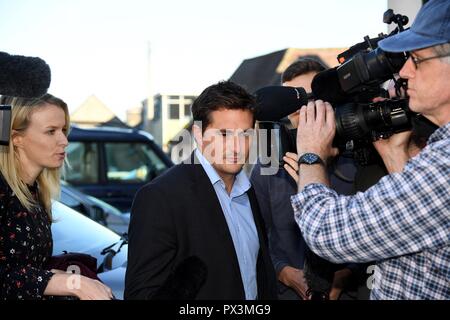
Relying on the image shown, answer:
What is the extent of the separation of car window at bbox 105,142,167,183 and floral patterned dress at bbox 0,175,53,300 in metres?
6.92

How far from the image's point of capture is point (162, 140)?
32719mm

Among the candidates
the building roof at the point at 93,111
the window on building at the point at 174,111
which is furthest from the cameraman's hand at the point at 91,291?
the building roof at the point at 93,111

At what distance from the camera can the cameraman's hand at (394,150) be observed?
1950 millimetres

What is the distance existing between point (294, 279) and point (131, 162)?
6.67 metres

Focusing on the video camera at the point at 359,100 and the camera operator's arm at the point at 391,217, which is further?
the video camera at the point at 359,100

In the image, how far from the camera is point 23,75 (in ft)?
5.78

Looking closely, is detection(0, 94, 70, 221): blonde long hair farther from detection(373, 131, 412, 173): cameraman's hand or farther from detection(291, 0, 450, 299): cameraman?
detection(373, 131, 412, 173): cameraman's hand

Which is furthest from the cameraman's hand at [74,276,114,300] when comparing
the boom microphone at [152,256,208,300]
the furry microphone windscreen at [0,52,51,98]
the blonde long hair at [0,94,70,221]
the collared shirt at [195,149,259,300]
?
the furry microphone windscreen at [0,52,51,98]

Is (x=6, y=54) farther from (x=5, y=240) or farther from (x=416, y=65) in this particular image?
(x=416, y=65)

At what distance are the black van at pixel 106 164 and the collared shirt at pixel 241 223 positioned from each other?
255 inches

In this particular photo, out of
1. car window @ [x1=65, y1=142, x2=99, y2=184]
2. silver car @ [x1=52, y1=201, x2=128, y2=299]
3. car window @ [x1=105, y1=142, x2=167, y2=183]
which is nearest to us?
silver car @ [x1=52, y1=201, x2=128, y2=299]

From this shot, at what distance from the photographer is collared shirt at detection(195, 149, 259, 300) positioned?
2242 mm

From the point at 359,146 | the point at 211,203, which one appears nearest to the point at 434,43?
the point at 359,146

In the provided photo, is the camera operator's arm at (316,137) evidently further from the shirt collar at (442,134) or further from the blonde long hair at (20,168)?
the blonde long hair at (20,168)
